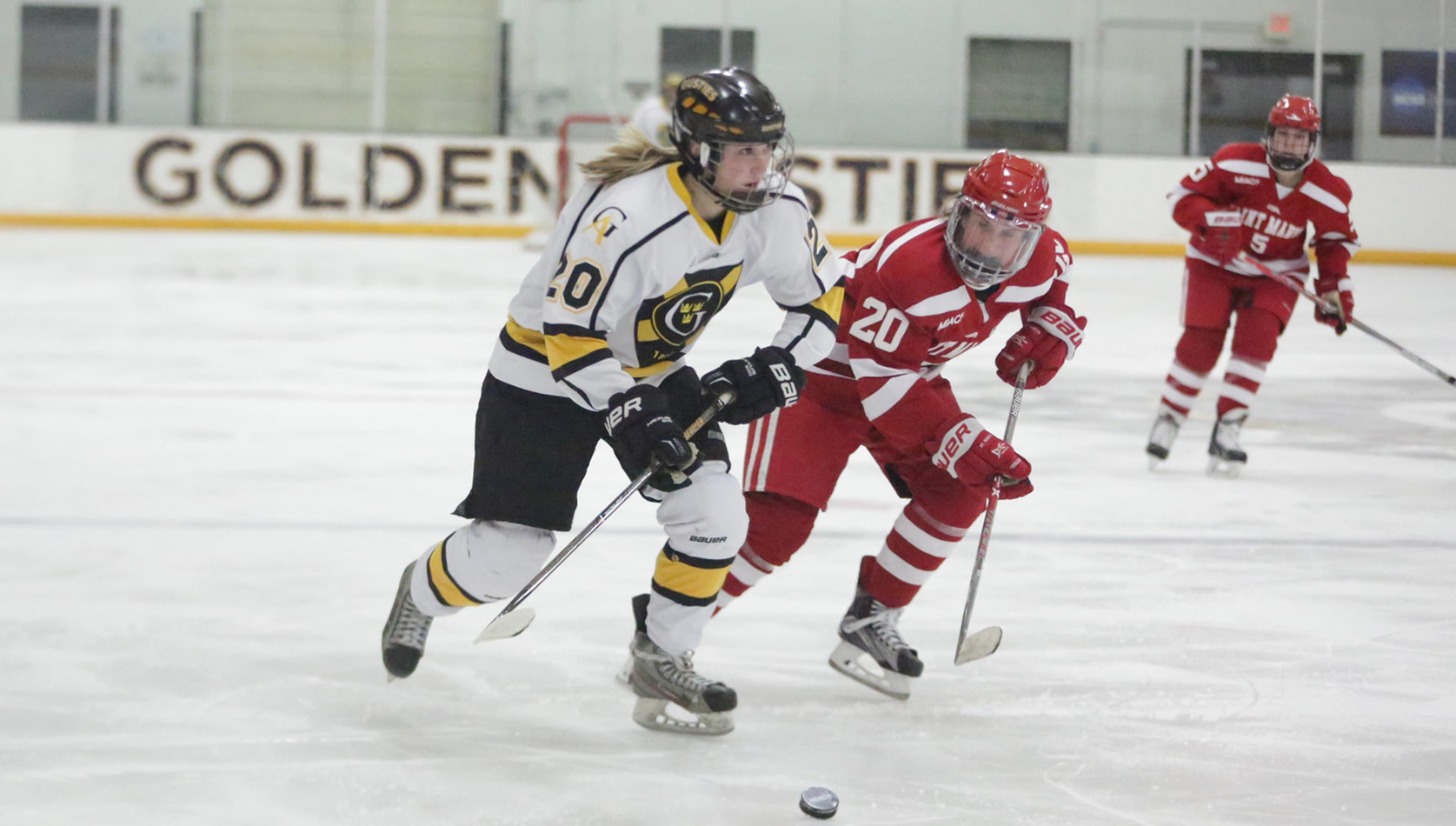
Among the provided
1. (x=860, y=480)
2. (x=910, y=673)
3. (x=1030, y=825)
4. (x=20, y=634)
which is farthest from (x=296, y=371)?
(x=1030, y=825)

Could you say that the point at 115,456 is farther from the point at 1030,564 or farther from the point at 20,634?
the point at 1030,564

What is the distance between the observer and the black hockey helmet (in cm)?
208

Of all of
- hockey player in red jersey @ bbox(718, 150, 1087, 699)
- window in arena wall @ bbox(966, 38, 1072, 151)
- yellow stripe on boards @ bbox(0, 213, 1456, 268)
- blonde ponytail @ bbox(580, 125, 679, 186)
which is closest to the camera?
blonde ponytail @ bbox(580, 125, 679, 186)

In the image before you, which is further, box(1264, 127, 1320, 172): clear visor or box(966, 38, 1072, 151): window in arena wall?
box(966, 38, 1072, 151): window in arena wall

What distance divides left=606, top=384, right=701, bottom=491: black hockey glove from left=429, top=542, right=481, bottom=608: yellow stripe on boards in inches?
15.4

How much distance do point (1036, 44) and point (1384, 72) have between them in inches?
106

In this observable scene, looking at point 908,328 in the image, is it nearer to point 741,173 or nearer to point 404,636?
point 741,173

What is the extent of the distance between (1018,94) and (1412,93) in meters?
3.02

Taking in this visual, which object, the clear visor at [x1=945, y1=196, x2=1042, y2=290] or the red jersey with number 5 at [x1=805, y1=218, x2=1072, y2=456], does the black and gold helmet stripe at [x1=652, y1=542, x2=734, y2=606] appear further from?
the clear visor at [x1=945, y1=196, x2=1042, y2=290]

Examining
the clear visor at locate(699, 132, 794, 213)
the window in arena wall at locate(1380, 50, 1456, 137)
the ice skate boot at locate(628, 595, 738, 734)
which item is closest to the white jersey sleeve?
the clear visor at locate(699, 132, 794, 213)

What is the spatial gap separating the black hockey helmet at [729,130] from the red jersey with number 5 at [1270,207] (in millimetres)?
2677

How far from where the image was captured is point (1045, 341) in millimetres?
2598

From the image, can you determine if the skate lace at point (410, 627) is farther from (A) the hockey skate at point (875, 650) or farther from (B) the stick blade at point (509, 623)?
(A) the hockey skate at point (875, 650)

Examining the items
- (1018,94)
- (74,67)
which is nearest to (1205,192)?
(1018,94)
